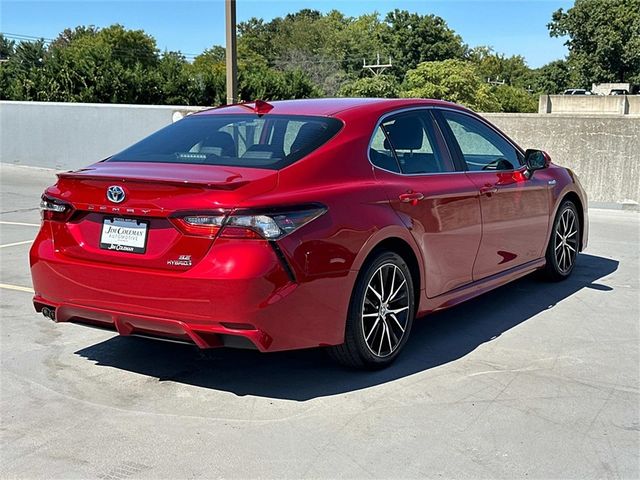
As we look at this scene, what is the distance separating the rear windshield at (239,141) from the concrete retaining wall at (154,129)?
8334 millimetres

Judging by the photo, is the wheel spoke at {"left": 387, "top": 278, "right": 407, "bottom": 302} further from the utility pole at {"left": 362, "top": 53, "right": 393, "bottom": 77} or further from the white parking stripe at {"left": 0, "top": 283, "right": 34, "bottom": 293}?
the utility pole at {"left": 362, "top": 53, "right": 393, "bottom": 77}

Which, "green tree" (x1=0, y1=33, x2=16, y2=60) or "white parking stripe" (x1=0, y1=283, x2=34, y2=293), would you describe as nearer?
"white parking stripe" (x1=0, y1=283, x2=34, y2=293)

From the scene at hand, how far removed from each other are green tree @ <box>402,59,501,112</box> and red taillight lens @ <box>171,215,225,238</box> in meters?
65.6

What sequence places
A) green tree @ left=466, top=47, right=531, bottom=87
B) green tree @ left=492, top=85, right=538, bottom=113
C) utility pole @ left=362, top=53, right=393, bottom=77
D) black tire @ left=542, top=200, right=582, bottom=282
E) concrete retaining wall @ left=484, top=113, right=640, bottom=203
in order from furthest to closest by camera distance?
green tree @ left=466, top=47, right=531, bottom=87 < utility pole @ left=362, top=53, right=393, bottom=77 < green tree @ left=492, top=85, right=538, bottom=113 < concrete retaining wall @ left=484, top=113, right=640, bottom=203 < black tire @ left=542, top=200, right=582, bottom=282

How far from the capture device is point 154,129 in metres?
15.5

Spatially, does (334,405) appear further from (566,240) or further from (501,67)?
(501,67)

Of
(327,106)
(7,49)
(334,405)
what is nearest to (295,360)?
(334,405)

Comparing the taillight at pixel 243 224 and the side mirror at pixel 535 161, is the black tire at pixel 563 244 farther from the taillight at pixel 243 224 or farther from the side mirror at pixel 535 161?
the taillight at pixel 243 224

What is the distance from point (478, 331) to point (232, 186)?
8.12ft

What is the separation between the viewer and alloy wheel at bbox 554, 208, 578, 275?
6.79 meters

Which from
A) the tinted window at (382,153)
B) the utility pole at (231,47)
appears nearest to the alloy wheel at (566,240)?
the tinted window at (382,153)

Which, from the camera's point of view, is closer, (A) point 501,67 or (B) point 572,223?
(B) point 572,223

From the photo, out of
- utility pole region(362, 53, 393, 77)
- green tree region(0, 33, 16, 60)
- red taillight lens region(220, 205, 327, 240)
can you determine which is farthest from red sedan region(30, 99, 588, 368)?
utility pole region(362, 53, 393, 77)

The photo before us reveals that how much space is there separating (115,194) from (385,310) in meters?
1.72
